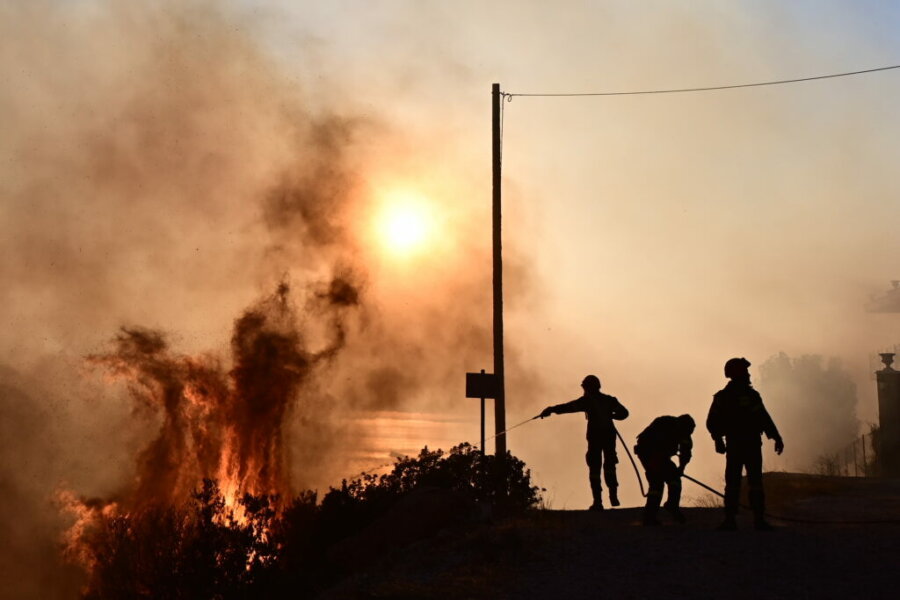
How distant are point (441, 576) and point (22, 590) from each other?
77182 mm

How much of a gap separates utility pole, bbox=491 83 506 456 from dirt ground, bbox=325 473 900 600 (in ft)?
20.2

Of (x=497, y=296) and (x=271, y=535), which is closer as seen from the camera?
(x=271, y=535)

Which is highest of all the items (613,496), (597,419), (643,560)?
(597,419)

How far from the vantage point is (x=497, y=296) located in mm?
23562

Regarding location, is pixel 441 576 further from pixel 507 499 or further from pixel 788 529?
pixel 507 499

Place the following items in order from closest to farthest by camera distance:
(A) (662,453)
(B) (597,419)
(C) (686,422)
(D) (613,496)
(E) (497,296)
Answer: (A) (662,453)
(C) (686,422)
(B) (597,419)
(D) (613,496)
(E) (497,296)

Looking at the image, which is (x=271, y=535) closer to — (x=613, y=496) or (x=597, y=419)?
(x=613, y=496)

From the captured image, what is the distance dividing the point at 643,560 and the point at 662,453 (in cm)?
278

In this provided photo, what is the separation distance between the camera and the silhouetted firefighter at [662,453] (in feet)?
48.0

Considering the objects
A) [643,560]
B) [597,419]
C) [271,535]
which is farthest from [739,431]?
[271,535]

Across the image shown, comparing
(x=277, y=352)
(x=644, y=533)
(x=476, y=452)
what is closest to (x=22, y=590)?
(x=277, y=352)

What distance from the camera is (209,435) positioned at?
33844 millimetres

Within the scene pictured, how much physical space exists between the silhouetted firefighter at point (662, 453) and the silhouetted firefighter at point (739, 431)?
0.67 metres

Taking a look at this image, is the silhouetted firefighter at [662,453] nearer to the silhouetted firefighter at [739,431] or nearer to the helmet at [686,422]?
the helmet at [686,422]
